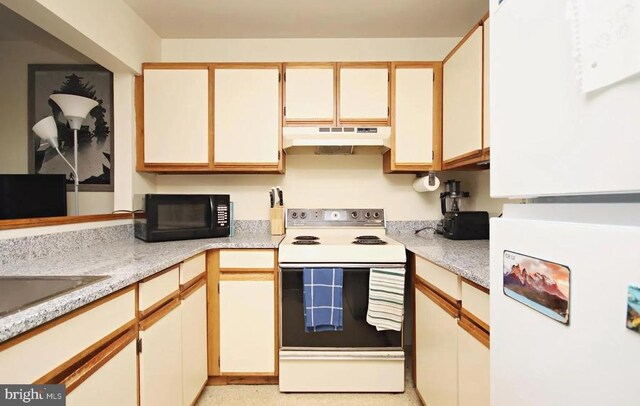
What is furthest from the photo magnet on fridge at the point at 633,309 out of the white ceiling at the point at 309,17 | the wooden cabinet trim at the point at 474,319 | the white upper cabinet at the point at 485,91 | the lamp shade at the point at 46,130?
the lamp shade at the point at 46,130

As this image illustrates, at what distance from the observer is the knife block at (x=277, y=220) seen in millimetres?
2256

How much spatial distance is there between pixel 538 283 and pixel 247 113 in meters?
1.99

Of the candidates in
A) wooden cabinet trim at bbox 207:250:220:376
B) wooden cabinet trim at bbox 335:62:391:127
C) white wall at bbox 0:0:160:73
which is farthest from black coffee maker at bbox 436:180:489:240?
white wall at bbox 0:0:160:73

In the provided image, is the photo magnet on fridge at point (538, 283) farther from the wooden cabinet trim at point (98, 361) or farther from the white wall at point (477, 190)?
the white wall at point (477, 190)

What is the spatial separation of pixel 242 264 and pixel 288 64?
4.65 ft

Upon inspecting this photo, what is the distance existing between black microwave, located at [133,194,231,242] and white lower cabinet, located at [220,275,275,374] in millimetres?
398

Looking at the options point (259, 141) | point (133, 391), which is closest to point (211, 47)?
point (259, 141)

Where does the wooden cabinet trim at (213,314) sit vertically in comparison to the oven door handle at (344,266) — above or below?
below

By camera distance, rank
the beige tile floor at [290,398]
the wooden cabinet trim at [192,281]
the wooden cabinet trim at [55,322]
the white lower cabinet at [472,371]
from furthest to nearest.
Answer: the beige tile floor at [290,398] → the wooden cabinet trim at [192,281] → the white lower cabinet at [472,371] → the wooden cabinet trim at [55,322]

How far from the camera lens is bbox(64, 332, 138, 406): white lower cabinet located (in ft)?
2.71

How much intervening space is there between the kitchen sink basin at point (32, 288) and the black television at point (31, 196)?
79 centimetres

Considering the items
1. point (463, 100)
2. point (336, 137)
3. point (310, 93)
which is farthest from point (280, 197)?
point (463, 100)

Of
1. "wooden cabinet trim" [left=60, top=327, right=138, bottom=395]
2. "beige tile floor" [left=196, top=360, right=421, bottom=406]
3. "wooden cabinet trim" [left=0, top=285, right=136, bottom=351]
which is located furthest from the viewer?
"beige tile floor" [left=196, top=360, right=421, bottom=406]

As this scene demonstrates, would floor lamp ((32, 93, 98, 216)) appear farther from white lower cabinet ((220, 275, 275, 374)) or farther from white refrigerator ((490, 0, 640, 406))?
white refrigerator ((490, 0, 640, 406))
